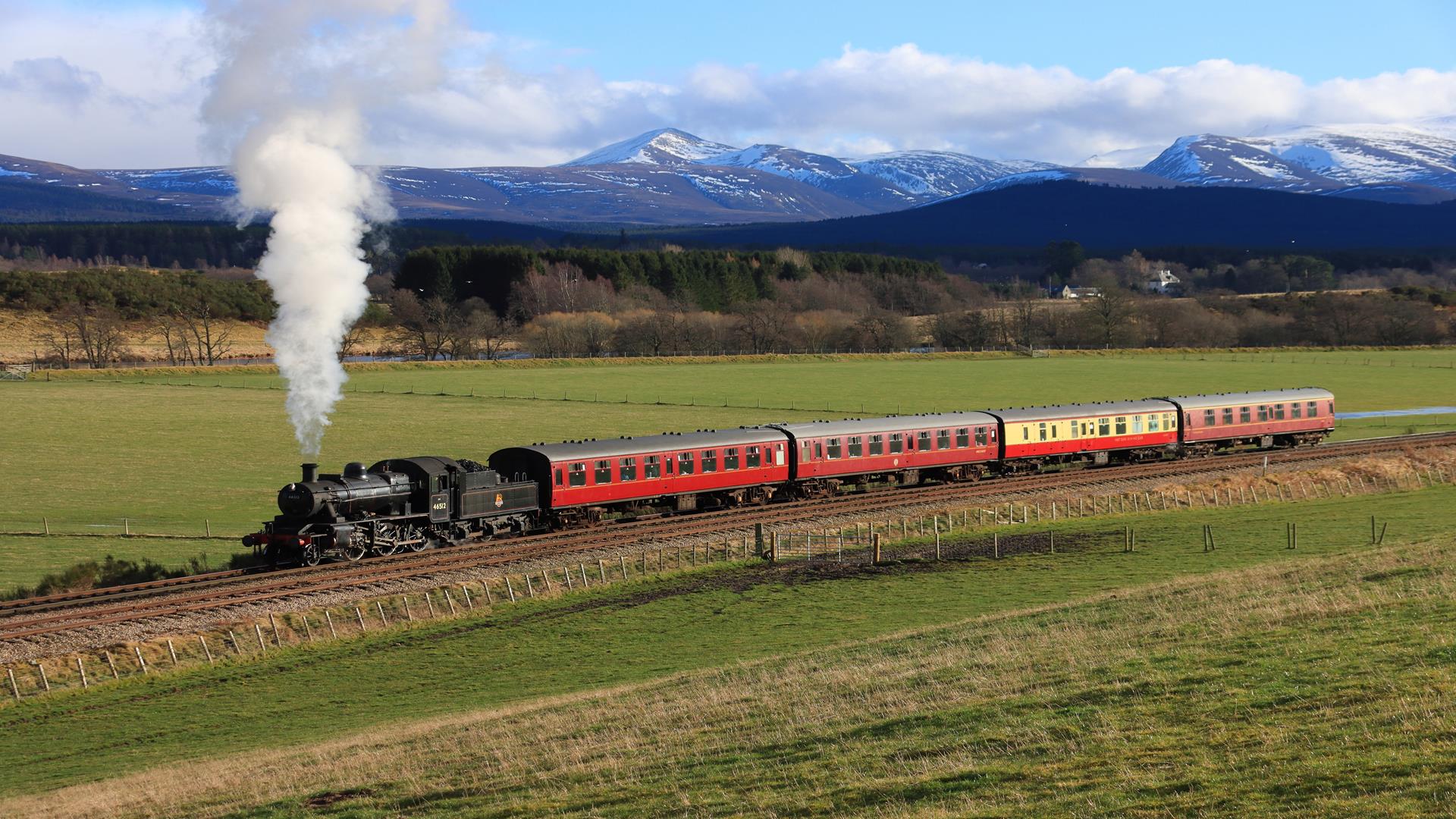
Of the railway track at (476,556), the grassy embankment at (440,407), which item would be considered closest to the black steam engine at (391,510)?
the railway track at (476,556)

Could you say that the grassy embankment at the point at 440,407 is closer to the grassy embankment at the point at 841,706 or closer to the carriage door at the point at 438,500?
the carriage door at the point at 438,500

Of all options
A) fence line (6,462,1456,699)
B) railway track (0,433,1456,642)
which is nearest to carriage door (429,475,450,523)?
railway track (0,433,1456,642)

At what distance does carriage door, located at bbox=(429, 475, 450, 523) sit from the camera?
40.2 meters

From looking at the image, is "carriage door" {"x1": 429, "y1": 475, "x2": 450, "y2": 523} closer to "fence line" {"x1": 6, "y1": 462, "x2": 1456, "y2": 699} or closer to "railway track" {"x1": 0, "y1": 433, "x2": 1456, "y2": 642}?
"railway track" {"x1": 0, "y1": 433, "x2": 1456, "y2": 642}

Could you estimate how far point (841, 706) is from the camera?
2406 centimetres

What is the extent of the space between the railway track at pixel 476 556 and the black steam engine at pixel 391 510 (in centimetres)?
58

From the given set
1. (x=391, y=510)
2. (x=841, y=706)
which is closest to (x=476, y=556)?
(x=391, y=510)

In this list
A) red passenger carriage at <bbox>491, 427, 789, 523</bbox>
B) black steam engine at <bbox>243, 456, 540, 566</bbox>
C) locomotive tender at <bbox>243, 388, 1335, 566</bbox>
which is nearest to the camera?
black steam engine at <bbox>243, 456, 540, 566</bbox>

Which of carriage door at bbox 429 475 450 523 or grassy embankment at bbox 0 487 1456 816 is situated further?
carriage door at bbox 429 475 450 523

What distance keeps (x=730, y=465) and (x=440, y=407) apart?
152 feet

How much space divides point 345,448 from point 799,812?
58.1 m

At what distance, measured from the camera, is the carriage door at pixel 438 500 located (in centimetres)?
4016

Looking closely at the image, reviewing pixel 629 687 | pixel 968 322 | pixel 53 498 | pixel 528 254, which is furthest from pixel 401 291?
pixel 629 687

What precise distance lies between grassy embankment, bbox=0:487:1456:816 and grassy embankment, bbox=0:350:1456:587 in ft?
48.0
